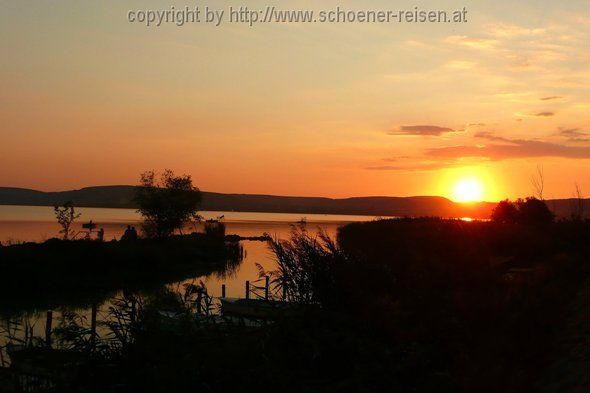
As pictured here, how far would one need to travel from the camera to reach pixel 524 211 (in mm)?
49656

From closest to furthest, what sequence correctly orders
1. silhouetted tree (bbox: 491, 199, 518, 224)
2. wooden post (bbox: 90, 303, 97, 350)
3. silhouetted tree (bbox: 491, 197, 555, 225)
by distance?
wooden post (bbox: 90, 303, 97, 350) → silhouetted tree (bbox: 491, 197, 555, 225) → silhouetted tree (bbox: 491, 199, 518, 224)

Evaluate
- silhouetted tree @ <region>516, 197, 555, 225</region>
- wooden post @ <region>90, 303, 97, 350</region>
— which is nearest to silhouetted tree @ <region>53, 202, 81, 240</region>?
silhouetted tree @ <region>516, 197, 555, 225</region>

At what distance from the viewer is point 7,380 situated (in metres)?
10.5

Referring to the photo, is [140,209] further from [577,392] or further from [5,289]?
[577,392]

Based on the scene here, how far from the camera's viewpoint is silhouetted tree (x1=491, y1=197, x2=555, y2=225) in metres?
46.9

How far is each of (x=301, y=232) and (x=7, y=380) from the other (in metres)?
5.70

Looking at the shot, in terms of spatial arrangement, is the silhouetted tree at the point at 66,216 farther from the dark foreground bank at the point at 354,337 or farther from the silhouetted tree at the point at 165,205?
the dark foreground bank at the point at 354,337

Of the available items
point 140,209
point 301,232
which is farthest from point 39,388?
point 140,209

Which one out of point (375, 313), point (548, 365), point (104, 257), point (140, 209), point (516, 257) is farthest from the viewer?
point (140, 209)

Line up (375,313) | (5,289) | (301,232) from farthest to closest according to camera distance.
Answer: (5,289)
(301,232)
(375,313)

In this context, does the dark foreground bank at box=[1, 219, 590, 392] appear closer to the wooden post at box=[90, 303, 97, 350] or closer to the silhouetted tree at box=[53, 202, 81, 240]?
the wooden post at box=[90, 303, 97, 350]

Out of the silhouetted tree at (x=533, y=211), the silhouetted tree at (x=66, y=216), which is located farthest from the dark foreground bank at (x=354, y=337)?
the silhouetted tree at (x=66, y=216)

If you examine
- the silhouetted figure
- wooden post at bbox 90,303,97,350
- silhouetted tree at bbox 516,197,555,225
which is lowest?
wooden post at bbox 90,303,97,350

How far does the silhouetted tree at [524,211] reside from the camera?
154ft
